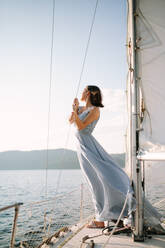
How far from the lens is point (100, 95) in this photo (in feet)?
8.34

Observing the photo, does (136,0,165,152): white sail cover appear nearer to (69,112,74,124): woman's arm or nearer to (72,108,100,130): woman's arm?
(72,108,100,130): woman's arm

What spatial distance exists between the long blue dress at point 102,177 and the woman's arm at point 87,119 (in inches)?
2.5

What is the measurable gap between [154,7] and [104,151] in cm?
183

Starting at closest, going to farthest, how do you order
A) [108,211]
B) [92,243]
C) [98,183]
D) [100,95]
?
[92,243]
[108,211]
[98,183]
[100,95]

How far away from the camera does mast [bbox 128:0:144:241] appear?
204 cm

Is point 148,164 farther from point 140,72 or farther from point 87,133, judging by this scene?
point 140,72

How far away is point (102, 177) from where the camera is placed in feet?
7.25

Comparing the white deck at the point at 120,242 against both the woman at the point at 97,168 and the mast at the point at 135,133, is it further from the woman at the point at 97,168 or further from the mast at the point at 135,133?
the woman at the point at 97,168

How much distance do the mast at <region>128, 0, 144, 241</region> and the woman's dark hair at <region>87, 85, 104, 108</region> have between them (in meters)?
0.41

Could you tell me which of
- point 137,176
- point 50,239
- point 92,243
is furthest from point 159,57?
point 50,239

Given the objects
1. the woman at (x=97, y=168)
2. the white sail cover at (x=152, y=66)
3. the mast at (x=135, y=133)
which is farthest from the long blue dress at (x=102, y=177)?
the white sail cover at (x=152, y=66)

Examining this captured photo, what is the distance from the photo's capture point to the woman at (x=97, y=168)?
7.11 ft

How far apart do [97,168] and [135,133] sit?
0.58 meters

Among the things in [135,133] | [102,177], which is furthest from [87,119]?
[102,177]
